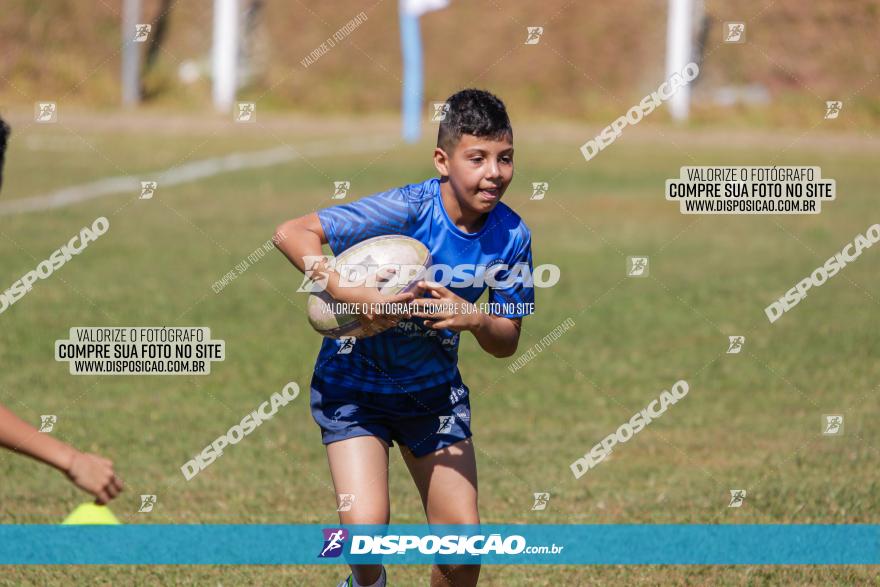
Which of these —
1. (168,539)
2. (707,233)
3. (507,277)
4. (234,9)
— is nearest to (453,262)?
(507,277)

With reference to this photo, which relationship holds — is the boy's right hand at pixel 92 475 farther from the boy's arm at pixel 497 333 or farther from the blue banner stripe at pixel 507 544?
the blue banner stripe at pixel 507 544

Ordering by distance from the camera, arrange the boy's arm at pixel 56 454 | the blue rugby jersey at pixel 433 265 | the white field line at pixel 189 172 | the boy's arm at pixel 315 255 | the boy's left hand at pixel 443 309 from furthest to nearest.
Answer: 1. the white field line at pixel 189 172
2. the blue rugby jersey at pixel 433 265
3. the boy's arm at pixel 315 255
4. the boy's left hand at pixel 443 309
5. the boy's arm at pixel 56 454

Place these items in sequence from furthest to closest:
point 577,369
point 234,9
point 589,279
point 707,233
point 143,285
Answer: point 234,9
point 707,233
point 589,279
point 143,285
point 577,369

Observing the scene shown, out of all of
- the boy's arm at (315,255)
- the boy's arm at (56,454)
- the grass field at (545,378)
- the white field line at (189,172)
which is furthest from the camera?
the white field line at (189,172)

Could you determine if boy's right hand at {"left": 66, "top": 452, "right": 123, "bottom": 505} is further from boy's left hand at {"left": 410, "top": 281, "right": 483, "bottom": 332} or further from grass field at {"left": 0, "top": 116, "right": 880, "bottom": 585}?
grass field at {"left": 0, "top": 116, "right": 880, "bottom": 585}

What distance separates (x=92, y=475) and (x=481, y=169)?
7.07ft

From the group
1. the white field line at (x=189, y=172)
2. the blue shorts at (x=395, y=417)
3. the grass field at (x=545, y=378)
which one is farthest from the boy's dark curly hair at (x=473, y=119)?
the white field line at (x=189, y=172)

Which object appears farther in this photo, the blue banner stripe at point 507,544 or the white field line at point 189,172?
the white field line at point 189,172

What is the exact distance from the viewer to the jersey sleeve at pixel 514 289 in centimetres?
595

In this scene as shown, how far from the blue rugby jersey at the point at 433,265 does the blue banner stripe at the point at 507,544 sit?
3.61 feet

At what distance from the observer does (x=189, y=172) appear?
84.9ft

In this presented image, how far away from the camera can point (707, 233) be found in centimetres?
2048

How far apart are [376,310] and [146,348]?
623 cm

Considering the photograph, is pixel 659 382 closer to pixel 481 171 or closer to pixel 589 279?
pixel 589 279
